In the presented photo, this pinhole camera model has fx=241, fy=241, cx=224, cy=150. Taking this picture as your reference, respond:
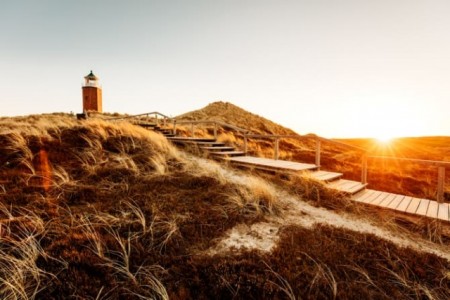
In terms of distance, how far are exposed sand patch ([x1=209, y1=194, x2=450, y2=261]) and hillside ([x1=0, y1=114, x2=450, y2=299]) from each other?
0.03m

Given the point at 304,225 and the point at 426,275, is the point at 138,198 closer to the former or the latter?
the point at 304,225

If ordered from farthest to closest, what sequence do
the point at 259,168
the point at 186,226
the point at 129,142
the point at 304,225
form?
the point at 129,142 < the point at 259,168 < the point at 304,225 < the point at 186,226

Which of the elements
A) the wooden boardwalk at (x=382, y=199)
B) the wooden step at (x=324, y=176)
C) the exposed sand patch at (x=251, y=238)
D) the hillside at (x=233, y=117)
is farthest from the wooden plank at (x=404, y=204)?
the hillside at (x=233, y=117)

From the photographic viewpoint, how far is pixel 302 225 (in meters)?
4.86

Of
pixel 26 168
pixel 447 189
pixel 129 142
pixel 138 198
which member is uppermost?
pixel 129 142

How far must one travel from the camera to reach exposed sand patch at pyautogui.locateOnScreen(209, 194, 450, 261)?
392 cm

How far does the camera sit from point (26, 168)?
626 centimetres

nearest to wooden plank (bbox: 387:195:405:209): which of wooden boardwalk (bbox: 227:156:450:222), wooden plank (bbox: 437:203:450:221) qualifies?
wooden boardwalk (bbox: 227:156:450:222)

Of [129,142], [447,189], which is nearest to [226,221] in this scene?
[129,142]

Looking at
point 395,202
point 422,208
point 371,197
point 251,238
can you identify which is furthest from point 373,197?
point 251,238

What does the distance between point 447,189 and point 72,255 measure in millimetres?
13000

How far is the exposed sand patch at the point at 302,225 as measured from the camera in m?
3.92

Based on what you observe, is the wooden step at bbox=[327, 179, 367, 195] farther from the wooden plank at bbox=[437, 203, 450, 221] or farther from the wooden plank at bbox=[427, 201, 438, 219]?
the wooden plank at bbox=[437, 203, 450, 221]

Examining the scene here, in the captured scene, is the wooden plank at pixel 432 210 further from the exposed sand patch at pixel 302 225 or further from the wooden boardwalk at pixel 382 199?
the exposed sand patch at pixel 302 225
